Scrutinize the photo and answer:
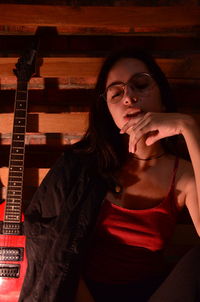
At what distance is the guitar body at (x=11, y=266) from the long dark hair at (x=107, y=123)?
0.58 metres

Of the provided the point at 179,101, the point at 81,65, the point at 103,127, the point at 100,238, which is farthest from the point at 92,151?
the point at 179,101

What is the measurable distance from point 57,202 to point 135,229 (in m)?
0.37

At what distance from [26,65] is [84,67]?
13.5 inches

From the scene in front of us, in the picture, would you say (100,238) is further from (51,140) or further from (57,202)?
(51,140)

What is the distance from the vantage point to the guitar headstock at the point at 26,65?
69.1 inches

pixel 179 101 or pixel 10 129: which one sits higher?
pixel 179 101

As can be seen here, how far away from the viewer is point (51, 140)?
2008 millimetres

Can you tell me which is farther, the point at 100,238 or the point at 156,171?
the point at 156,171

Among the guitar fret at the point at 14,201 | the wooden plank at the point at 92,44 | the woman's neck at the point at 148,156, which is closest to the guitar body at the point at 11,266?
the guitar fret at the point at 14,201

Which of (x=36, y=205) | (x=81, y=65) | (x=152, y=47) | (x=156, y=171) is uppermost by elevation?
(x=152, y=47)

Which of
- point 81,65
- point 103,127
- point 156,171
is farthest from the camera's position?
point 81,65

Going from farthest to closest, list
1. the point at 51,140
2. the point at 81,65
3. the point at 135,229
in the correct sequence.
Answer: the point at 51,140, the point at 81,65, the point at 135,229

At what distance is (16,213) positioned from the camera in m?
1.58

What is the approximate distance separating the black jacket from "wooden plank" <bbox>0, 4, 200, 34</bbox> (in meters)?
0.85
